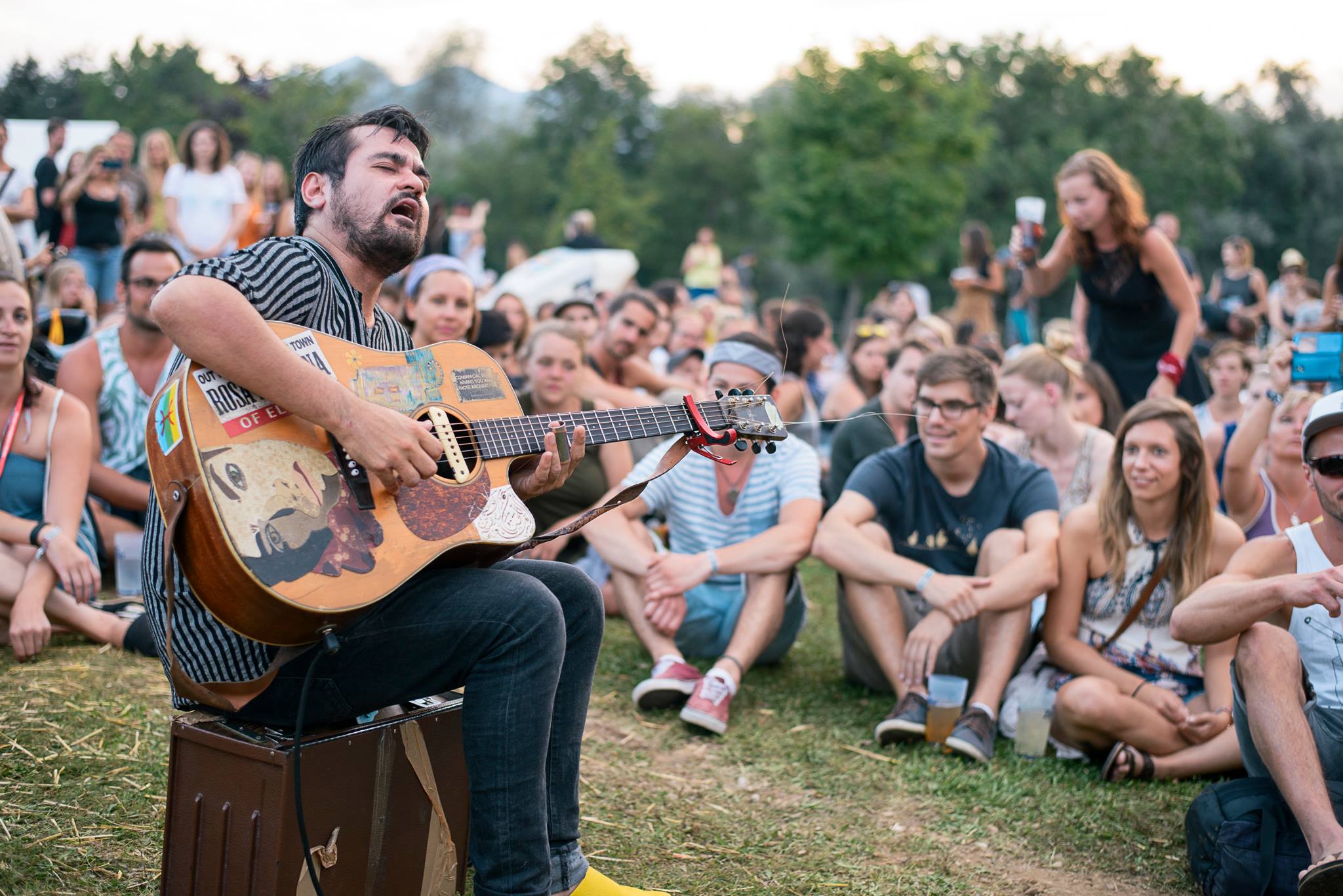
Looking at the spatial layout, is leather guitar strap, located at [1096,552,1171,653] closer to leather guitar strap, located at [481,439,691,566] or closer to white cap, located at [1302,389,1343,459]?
white cap, located at [1302,389,1343,459]

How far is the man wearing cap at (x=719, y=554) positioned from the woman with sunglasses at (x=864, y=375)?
109 inches

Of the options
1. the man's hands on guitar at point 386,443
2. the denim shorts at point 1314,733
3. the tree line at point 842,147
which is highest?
the tree line at point 842,147

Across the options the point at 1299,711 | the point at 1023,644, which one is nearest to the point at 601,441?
the point at 1299,711

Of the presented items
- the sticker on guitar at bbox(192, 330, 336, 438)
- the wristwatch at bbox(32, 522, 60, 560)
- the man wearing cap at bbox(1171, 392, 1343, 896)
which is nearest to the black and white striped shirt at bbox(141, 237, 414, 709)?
the sticker on guitar at bbox(192, 330, 336, 438)

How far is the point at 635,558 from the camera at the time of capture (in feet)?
17.0

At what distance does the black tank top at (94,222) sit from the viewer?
30.6 ft

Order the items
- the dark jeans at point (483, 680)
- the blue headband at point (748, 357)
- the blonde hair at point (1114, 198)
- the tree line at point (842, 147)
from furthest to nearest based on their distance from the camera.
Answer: the tree line at point (842, 147), the blonde hair at point (1114, 198), the blue headband at point (748, 357), the dark jeans at point (483, 680)

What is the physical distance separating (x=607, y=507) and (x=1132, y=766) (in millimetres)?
2410

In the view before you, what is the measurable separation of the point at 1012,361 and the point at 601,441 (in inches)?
148

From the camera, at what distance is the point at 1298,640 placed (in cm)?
339

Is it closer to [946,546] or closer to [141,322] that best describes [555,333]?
[141,322]

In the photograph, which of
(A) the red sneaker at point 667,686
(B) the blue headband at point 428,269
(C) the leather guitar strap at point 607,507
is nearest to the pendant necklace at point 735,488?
(A) the red sneaker at point 667,686

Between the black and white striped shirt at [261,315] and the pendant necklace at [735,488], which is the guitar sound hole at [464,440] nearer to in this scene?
the black and white striped shirt at [261,315]

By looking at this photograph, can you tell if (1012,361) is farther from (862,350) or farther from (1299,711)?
(1299,711)
